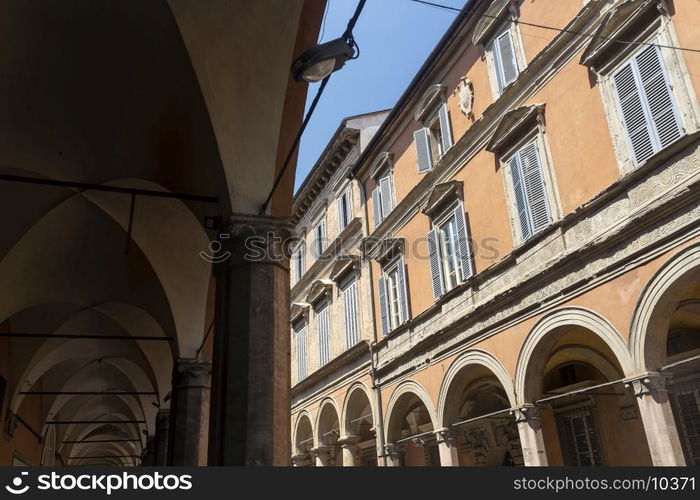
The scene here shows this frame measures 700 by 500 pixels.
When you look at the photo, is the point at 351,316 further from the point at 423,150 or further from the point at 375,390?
the point at 423,150

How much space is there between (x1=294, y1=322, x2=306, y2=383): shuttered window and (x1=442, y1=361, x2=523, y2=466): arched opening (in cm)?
791

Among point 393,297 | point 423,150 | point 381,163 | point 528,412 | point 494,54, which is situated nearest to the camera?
point 528,412

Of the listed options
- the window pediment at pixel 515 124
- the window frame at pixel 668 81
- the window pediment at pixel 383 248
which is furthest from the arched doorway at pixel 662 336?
the window pediment at pixel 383 248

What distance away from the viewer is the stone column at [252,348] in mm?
4598

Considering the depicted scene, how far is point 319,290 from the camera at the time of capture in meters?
19.3

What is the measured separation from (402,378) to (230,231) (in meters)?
9.33

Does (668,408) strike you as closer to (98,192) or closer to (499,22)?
(499,22)

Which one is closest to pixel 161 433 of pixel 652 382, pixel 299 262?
pixel 299 262

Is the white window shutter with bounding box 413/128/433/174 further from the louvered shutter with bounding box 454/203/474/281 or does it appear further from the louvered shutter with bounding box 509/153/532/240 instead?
the louvered shutter with bounding box 509/153/532/240

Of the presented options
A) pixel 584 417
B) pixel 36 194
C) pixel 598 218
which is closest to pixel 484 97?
pixel 598 218

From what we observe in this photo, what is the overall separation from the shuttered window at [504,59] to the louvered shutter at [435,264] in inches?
131

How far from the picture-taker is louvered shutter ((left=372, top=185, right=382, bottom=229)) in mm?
16047

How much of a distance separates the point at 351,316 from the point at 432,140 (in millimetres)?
5678

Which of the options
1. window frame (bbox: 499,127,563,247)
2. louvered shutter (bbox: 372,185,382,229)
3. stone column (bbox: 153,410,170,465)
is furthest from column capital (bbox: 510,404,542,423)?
stone column (bbox: 153,410,170,465)
